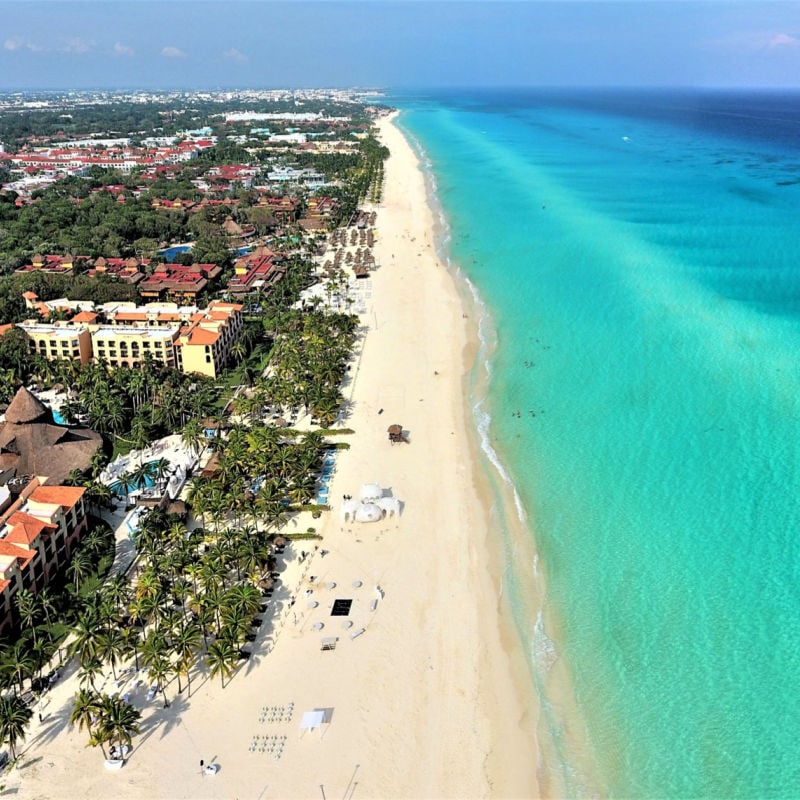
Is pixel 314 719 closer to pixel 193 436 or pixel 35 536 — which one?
pixel 35 536

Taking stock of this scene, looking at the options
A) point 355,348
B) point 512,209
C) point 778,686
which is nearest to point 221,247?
point 355,348

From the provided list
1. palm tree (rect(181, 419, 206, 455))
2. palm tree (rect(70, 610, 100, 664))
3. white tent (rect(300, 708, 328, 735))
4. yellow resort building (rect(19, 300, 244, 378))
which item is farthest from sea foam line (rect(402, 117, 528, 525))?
palm tree (rect(70, 610, 100, 664))

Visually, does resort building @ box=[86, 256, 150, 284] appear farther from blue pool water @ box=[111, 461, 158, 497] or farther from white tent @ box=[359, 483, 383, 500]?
white tent @ box=[359, 483, 383, 500]

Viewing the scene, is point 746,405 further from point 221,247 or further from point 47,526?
point 221,247

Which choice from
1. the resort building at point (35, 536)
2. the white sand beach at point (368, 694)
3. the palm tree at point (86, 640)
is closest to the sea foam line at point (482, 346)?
the white sand beach at point (368, 694)

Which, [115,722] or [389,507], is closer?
[115,722]

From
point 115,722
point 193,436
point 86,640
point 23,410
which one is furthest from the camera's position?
point 193,436

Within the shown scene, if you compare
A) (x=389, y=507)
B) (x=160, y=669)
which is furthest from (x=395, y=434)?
(x=160, y=669)
